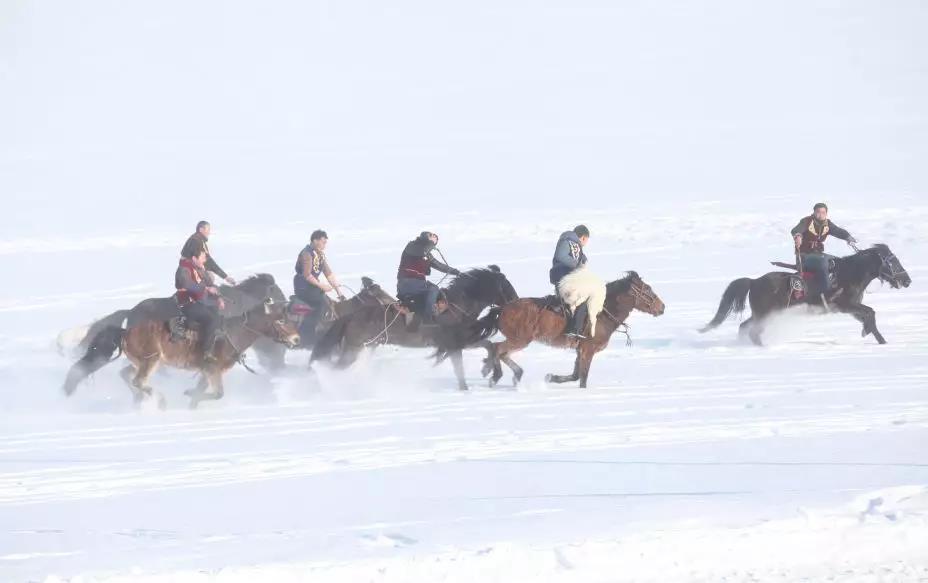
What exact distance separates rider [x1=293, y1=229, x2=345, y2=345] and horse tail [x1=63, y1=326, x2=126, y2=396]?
2173mm

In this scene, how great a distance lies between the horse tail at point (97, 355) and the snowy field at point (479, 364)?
295 mm

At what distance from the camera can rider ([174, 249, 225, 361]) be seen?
1353 centimetres

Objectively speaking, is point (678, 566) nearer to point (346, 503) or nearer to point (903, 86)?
point (346, 503)

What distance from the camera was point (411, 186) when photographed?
47625 millimetres

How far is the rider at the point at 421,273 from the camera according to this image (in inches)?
558

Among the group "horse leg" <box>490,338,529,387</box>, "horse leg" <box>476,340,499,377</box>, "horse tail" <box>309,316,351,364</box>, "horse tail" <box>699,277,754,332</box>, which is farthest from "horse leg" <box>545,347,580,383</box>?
"horse tail" <box>699,277,754,332</box>

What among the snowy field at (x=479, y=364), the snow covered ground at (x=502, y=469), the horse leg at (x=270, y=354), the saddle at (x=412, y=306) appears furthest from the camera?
the horse leg at (x=270, y=354)

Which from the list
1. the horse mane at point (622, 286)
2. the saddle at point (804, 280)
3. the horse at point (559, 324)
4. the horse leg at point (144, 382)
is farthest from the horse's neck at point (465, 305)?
the saddle at point (804, 280)

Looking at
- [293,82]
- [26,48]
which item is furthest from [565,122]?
[26,48]

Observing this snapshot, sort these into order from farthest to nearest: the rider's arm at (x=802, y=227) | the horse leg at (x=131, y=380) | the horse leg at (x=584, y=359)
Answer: the rider's arm at (x=802, y=227)
the horse leg at (x=584, y=359)
the horse leg at (x=131, y=380)

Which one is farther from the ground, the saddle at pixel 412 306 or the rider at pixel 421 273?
the rider at pixel 421 273

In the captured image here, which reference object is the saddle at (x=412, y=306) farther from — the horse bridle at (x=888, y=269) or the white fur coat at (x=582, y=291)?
the horse bridle at (x=888, y=269)

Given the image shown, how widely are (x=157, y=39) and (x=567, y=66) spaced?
153ft

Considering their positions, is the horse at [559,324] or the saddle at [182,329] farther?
the horse at [559,324]
